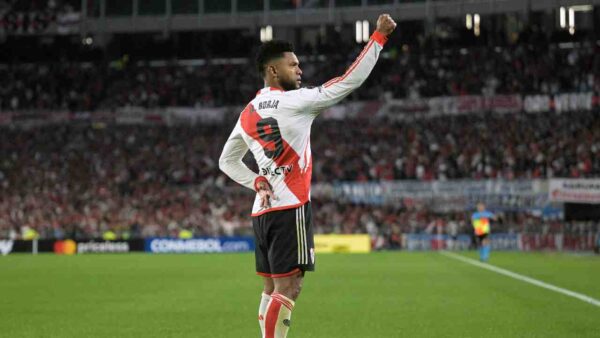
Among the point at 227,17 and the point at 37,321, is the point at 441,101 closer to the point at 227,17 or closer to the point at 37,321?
the point at 227,17

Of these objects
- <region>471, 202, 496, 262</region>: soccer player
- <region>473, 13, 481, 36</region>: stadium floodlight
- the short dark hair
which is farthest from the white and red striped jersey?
<region>473, 13, 481, 36</region>: stadium floodlight

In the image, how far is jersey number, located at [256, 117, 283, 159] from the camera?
6.96 m

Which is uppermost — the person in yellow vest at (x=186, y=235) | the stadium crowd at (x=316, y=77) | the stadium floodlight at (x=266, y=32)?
the stadium floodlight at (x=266, y=32)

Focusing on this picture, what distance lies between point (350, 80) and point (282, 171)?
896 millimetres

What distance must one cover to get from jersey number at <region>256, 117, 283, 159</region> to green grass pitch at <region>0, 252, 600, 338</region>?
387 centimetres

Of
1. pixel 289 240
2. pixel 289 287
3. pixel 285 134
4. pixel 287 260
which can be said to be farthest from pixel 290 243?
pixel 285 134

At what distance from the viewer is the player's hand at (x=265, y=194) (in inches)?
274

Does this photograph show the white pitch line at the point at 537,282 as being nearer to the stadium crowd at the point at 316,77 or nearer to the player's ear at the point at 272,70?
the player's ear at the point at 272,70

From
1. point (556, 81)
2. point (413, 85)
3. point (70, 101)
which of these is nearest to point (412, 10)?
point (413, 85)

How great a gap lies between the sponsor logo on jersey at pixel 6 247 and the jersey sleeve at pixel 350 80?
120ft

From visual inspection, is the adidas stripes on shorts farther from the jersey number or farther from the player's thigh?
the jersey number

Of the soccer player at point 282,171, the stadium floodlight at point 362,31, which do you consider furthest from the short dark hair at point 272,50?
the stadium floodlight at point 362,31

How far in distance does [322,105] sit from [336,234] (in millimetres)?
35597

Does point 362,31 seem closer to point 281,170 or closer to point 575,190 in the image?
Answer: point 575,190
